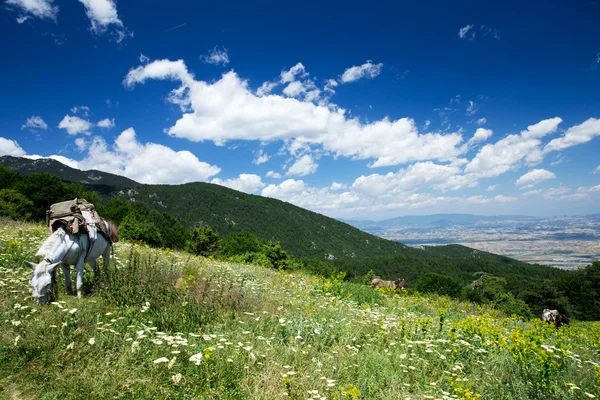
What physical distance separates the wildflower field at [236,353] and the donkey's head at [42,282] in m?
0.17

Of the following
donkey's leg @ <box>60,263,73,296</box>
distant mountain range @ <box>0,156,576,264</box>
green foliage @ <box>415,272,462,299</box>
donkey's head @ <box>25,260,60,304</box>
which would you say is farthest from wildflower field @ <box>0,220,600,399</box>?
distant mountain range @ <box>0,156,576,264</box>

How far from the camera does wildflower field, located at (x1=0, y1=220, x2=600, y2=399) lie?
3.77 metres

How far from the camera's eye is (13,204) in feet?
126

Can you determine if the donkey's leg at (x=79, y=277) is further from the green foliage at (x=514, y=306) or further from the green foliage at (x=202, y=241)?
the green foliage at (x=202, y=241)

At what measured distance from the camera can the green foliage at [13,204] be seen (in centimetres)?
3656

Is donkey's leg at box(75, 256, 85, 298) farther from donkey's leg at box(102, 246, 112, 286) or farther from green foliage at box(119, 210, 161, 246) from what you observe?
green foliage at box(119, 210, 161, 246)

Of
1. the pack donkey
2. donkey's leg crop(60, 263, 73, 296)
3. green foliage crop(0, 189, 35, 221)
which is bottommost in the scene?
donkey's leg crop(60, 263, 73, 296)

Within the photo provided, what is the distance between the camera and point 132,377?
150 inches

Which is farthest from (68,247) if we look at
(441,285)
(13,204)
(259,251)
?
(441,285)

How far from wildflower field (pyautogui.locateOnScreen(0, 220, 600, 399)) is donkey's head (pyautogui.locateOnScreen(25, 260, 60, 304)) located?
167 millimetres

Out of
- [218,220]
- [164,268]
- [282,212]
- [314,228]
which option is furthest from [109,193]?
[164,268]

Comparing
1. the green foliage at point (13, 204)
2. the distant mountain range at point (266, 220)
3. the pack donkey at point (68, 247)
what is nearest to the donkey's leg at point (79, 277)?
the pack donkey at point (68, 247)

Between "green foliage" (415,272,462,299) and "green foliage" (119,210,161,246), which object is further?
"green foliage" (415,272,462,299)

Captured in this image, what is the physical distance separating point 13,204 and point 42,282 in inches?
1808
